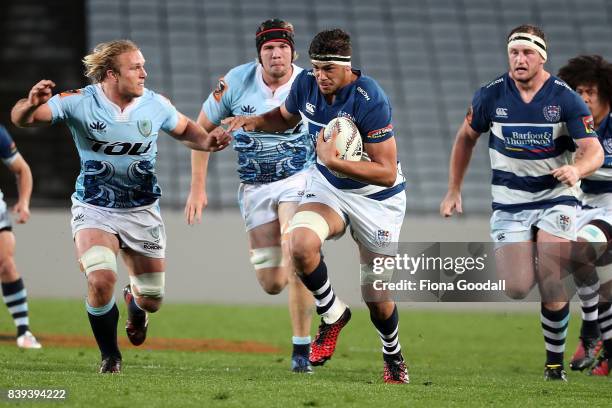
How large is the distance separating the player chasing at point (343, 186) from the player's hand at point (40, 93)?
121cm

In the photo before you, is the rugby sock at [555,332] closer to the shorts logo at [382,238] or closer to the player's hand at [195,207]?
the shorts logo at [382,238]

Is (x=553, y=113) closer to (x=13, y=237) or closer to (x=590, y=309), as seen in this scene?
(x=590, y=309)

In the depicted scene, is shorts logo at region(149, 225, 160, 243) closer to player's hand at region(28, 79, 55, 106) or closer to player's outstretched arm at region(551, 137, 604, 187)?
player's hand at region(28, 79, 55, 106)

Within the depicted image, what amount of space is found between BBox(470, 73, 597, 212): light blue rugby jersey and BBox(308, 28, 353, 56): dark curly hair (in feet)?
4.70

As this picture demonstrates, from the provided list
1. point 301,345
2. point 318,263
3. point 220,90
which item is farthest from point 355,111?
point 301,345

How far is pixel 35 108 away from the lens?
23.2 feet

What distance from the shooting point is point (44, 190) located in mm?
17578

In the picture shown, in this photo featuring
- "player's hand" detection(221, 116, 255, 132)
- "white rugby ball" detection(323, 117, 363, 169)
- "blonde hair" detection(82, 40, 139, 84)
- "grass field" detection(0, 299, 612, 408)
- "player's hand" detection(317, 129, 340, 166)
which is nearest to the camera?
"grass field" detection(0, 299, 612, 408)

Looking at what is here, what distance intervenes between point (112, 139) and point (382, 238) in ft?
6.27

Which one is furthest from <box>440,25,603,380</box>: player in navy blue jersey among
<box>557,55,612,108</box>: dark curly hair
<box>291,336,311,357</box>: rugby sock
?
<box>291,336,311,357</box>: rugby sock

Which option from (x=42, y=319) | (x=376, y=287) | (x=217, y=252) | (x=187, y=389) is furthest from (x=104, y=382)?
(x=217, y=252)

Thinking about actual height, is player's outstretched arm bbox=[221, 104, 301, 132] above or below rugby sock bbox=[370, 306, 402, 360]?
above

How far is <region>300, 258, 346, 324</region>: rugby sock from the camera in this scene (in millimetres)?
7340

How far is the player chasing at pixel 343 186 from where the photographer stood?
7.09 m
